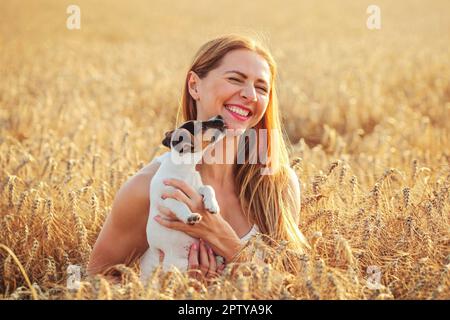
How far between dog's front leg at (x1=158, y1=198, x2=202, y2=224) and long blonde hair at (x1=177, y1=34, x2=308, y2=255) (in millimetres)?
541

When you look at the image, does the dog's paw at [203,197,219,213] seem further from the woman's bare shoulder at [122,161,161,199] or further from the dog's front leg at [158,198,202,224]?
the woman's bare shoulder at [122,161,161,199]

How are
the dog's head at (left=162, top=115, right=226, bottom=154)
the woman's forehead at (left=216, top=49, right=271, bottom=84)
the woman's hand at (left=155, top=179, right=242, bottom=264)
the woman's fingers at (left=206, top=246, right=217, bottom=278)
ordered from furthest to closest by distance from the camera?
the woman's forehead at (left=216, top=49, right=271, bottom=84) → the woman's fingers at (left=206, top=246, right=217, bottom=278) → the woman's hand at (left=155, top=179, right=242, bottom=264) → the dog's head at (left=162, top=115, right=226, bottom=154)

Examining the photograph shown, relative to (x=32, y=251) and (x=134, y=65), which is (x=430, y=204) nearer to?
(x=32, y=251)

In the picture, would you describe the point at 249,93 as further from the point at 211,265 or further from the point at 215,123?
the point at 211,265

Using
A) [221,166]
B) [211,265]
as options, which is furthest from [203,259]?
[221,166]

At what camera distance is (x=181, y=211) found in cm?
284

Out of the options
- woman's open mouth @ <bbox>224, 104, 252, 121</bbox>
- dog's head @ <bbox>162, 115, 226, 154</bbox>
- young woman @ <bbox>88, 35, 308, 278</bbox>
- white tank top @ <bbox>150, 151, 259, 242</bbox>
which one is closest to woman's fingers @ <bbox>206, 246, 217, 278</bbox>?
young woman @ <bbox>88, 35, 308, 278</bbox>

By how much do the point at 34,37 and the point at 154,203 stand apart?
12274 mm

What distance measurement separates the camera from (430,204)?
3.43 metres

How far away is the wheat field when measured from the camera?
9.65 feet

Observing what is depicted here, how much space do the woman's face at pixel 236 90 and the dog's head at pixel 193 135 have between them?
0.92 ft

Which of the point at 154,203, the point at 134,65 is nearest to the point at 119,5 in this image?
the point at 134,65

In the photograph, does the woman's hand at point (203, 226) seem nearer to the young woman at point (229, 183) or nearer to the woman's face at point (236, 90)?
the young woman at point (229, 183)

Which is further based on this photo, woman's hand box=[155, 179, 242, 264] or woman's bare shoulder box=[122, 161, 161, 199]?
woman's bare shoulder box=[122, 161, 161, 199]
